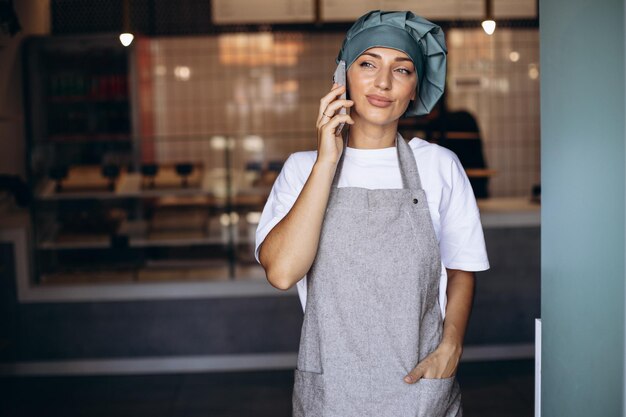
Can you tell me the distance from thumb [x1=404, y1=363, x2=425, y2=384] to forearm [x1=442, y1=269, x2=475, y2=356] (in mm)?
84

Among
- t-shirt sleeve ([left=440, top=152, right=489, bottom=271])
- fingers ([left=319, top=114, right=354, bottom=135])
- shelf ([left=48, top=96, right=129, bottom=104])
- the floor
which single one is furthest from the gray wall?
shelf ([left=48, top=96, right=129, bottom=104])

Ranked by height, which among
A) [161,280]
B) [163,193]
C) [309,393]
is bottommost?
[161,280]

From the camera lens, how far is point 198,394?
13.1 feet

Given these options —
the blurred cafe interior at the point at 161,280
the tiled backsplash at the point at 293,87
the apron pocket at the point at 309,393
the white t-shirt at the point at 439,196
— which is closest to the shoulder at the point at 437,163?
the white t-shirt at the point at 439,196

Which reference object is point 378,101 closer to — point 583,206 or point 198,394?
point 583,206

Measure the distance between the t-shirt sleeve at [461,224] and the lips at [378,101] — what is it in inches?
7.7

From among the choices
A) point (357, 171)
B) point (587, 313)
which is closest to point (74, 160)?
point (357, 171)

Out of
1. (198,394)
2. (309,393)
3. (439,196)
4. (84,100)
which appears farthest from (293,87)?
(309,393)

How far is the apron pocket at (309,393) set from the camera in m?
1.55

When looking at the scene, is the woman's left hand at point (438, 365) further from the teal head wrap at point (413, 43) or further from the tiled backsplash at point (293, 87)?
the tiled backsplash at point (293, 87)

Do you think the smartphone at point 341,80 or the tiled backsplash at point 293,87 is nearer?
the smartphone at point 341,80

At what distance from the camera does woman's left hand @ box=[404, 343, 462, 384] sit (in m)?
1.51

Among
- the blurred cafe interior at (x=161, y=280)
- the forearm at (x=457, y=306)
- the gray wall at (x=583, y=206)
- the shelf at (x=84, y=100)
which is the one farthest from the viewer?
the shelf at (x=84, y=100)

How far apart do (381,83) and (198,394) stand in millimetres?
2860
